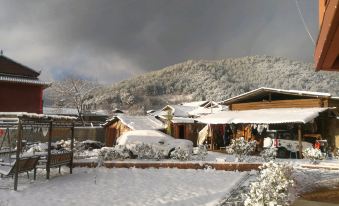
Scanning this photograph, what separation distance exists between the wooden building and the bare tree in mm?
39569

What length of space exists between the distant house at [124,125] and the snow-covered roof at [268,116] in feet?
21.4

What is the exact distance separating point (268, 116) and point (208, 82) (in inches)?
4309

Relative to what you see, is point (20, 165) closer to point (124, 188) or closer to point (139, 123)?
point (124, 188)

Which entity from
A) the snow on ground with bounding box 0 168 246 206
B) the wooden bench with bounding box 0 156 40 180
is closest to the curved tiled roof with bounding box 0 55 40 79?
the snow on ground with bounding box 0 168 246 206

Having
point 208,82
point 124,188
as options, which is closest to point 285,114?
point 124,188

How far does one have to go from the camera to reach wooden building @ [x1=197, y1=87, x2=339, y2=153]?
23750 mm

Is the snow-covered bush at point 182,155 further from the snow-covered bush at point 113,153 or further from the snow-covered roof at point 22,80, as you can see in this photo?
the snow-covered roof at point 22,80

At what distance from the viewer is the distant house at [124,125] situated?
105 feet

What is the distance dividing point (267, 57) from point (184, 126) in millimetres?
135346

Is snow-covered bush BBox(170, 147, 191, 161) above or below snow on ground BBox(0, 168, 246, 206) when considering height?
above

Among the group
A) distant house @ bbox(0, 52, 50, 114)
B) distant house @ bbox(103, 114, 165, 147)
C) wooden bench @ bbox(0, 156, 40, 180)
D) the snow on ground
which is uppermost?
distant house @ bbox(0, 52, 50, 114)

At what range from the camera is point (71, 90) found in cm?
6525

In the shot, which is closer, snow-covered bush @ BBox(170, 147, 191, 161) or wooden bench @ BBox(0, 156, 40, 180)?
wooden bench @ BBox(0, 156, 40, 180)

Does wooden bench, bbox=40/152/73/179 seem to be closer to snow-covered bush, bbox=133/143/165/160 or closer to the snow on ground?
the snow on ground
